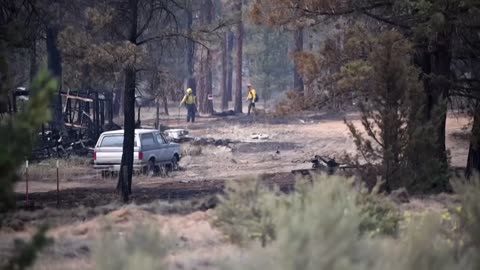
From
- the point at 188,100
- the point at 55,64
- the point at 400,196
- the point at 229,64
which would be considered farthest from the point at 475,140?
the point at 229,64

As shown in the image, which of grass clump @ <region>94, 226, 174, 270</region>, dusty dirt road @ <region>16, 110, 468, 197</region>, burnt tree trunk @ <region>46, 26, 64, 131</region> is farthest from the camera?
burnt tree trunk @ <region>46, 26, 64, 131</region>

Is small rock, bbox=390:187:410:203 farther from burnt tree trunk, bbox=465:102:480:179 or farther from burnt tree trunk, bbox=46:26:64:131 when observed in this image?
burnt tree trunk, bbox=46:26:64:131

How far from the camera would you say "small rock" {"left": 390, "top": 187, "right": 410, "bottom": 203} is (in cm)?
1373

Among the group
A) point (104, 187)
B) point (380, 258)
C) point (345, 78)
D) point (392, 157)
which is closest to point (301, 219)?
point (380, 258)

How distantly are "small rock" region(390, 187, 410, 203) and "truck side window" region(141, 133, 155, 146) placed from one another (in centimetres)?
1474

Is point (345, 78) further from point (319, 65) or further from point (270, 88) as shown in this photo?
point (270, 88)

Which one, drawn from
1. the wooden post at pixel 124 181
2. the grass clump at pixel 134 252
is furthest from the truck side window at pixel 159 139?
the grass clump at pixel 134 252

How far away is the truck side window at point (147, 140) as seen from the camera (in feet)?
91.8

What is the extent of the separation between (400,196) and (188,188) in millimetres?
10718

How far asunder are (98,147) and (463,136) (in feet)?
39.5

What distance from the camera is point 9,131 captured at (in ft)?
19.0

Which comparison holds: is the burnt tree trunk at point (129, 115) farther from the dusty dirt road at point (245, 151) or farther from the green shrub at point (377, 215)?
the green shrub at point (377, 215)

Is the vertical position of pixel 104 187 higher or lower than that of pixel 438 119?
lower

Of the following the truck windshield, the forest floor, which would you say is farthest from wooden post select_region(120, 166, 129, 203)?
the truck windshield
